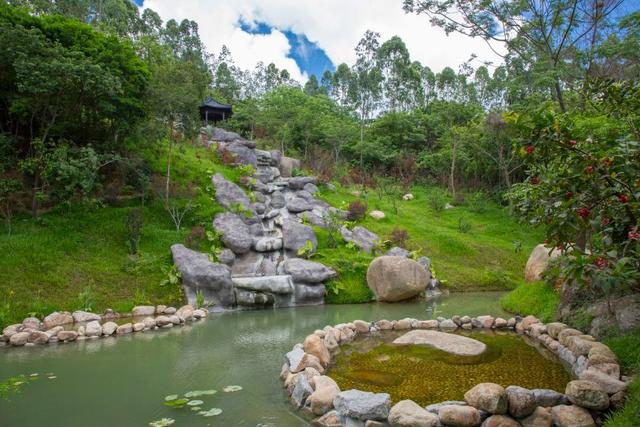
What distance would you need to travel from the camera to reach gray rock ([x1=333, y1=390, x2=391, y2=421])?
15.6 ft

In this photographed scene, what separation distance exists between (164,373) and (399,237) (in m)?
11.8

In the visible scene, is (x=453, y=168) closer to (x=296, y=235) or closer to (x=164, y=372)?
(x=296, y=235)

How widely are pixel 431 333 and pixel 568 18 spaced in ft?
29.4

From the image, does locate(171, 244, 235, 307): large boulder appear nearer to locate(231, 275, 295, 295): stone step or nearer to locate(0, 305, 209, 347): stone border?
locate(231, 275, 295, 295): stone step

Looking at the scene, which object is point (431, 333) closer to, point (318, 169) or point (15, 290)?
point (15, 290)

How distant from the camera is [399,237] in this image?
1730 cm

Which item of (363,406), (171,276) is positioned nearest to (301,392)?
(363,406)

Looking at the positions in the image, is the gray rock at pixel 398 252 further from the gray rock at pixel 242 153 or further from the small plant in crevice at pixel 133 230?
the gray rock at pixel 242 153

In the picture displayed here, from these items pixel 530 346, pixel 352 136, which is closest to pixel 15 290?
pixel 530 346

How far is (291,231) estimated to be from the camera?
15602mm

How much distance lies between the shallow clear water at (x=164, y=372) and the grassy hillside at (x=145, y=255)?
2276 mm

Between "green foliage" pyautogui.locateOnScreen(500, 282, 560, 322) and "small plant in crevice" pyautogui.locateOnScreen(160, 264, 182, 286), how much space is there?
876cm

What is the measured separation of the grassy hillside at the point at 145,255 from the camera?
1107cm

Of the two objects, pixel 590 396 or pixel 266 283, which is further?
pixel 266 283
